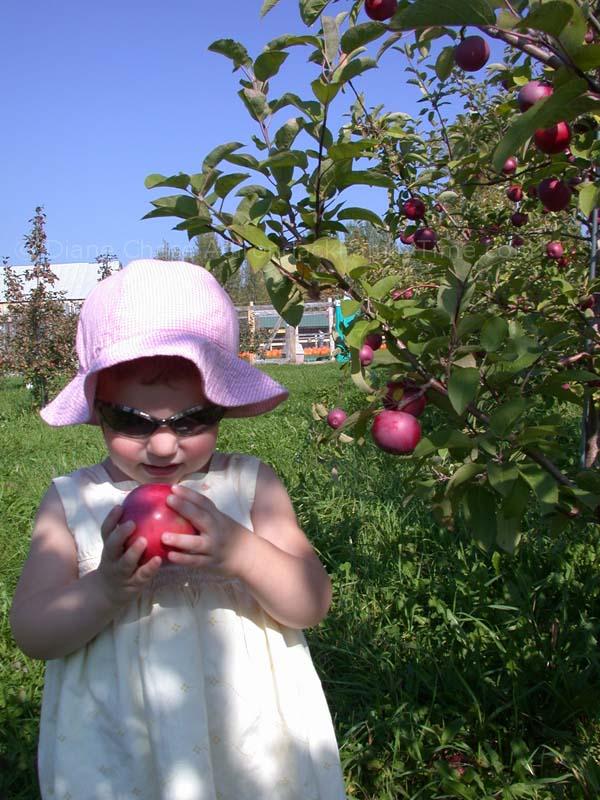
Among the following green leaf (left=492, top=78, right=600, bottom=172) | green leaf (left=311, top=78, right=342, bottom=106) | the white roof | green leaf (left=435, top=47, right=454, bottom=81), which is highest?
green leaf (left=435, top=47, right=454, bottom=81)

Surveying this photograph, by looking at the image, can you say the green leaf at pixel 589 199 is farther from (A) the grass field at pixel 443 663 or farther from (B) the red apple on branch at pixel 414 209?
(B) the red apple on branch at pixel 414 209

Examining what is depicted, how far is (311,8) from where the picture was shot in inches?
44.4

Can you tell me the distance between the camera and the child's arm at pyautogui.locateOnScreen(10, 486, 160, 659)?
3.04 feet

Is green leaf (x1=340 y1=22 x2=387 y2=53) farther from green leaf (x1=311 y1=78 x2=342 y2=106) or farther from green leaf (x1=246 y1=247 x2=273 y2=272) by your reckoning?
green leaf (x1=246 y1=247 x2=273 y2=272)

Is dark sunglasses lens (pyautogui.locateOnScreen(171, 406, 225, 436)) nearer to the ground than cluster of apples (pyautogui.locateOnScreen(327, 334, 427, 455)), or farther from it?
farther from it

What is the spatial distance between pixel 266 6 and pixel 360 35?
232 millimetres

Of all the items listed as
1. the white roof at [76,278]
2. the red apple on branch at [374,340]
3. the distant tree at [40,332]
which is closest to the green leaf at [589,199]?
the red apple on branch at [374,340]

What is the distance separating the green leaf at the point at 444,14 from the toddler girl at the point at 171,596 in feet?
1.59

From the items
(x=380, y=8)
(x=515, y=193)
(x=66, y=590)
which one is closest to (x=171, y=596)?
(x=66, y=590)

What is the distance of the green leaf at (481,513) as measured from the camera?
4.02 ft

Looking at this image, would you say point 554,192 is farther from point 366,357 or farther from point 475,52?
point 366,357

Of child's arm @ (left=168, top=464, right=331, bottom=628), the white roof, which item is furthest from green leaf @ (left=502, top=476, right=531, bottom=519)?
the white roof

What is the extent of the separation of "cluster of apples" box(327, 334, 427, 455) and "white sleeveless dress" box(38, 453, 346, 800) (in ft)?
1.01

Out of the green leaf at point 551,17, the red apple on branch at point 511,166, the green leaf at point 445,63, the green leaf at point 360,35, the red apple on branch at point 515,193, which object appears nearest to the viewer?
the green leaf at point 551,17
